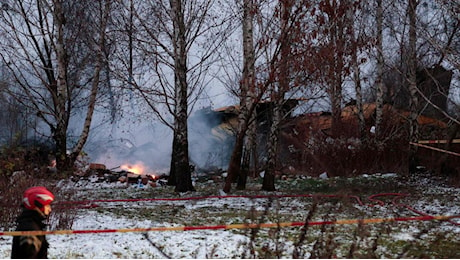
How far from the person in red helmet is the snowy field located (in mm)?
868

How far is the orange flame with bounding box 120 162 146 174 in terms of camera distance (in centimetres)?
1862

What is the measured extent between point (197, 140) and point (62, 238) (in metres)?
15.6

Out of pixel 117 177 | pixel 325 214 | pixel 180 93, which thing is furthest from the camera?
pixel 117 177

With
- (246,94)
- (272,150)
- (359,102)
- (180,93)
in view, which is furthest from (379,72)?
(180,93)

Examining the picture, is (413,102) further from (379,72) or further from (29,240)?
(29,240)

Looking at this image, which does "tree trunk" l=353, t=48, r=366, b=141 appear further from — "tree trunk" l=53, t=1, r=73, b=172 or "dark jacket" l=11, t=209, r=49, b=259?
"dark jacket" l=11, t=209, r=49, b=259

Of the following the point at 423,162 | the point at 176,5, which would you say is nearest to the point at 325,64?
the point at 176,5

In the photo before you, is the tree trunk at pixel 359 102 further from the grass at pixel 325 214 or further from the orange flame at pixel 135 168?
the orange flame at pixel 135 168

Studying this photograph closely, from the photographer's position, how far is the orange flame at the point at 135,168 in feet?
61.1

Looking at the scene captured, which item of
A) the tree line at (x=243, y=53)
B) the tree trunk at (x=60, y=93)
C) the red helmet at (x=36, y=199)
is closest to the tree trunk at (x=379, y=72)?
the tree line at (x=243, y=53)

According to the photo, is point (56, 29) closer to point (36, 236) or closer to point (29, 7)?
point (29, 7)

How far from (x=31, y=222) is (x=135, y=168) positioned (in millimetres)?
15525

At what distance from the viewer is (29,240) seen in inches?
142

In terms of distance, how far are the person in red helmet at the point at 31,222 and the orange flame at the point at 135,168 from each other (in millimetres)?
14845
